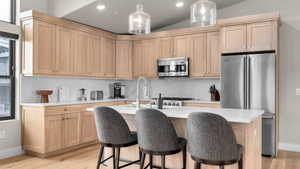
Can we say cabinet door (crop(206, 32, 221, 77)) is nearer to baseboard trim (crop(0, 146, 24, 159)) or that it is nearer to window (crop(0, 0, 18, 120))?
window (crop(0, 0, 18, 120))

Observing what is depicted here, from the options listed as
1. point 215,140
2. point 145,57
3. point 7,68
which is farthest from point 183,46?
point 215,140

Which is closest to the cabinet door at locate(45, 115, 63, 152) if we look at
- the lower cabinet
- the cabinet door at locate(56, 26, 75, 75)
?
the lower cabinet

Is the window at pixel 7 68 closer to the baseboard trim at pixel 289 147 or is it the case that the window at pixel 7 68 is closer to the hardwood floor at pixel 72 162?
the hardwood floor at pixel 72 162

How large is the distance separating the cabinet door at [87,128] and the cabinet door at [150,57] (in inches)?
71.3

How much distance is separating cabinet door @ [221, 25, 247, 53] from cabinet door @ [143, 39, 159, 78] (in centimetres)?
173

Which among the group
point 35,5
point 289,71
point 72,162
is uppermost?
point 35,5

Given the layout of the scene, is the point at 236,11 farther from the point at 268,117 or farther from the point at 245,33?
the point at 268,117

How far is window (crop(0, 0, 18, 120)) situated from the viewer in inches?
160

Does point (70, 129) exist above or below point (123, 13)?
below

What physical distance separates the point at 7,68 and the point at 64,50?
101 cm

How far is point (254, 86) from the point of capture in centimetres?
416

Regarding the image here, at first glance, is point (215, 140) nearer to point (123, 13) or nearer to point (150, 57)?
point (123, 13)

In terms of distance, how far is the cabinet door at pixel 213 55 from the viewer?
16.4 ft

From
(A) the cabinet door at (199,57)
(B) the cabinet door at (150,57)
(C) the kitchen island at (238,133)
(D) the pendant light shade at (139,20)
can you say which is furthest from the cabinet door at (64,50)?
(A) the cabinet door at (199,57)
